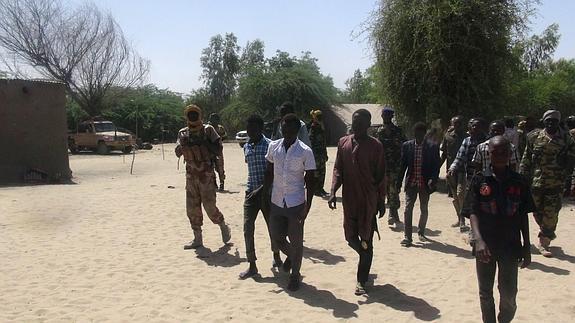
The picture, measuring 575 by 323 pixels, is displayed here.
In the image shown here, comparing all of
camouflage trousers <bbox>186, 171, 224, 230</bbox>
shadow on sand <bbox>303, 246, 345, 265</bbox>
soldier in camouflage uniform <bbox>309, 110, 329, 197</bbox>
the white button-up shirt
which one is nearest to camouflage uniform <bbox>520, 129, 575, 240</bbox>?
shadow on sand <bbox>303, 246, 345, 265</bbox>

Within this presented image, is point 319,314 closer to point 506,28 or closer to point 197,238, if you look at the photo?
point 197,238

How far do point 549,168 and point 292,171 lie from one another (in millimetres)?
3176

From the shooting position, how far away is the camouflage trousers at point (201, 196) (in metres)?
6.17

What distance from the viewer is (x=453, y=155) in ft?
26.4

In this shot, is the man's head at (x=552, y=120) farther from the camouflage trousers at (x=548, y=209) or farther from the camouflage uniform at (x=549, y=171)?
the camouflage trousers at (x=548, y=209)

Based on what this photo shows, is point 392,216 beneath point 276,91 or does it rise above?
beneath

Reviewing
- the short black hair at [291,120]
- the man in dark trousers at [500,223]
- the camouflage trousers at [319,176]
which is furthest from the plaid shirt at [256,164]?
the camouflage trousers at [319,176]

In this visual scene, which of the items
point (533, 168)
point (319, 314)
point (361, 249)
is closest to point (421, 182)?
point (533, 168)

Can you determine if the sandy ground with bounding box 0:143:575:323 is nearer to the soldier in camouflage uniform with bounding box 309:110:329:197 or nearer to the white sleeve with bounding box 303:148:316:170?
the white sleeve with bounding box 303:148:316:170

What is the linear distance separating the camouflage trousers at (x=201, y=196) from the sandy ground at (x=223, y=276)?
1.60ft

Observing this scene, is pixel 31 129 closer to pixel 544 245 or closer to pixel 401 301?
pixel 401 301

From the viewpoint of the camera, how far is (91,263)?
5.92 m

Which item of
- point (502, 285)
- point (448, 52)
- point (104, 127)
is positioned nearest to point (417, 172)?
point (502, 285)

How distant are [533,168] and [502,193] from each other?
3221 mm
